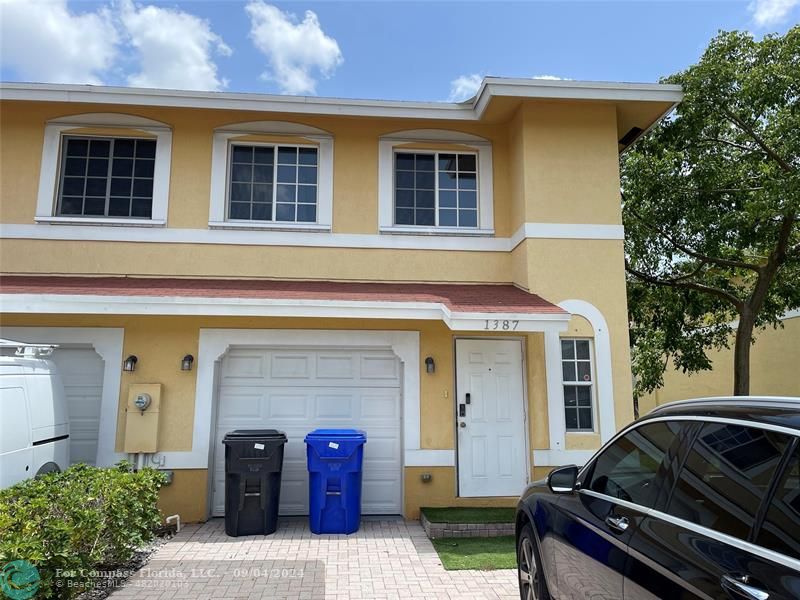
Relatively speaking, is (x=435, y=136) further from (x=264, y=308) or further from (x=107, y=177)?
(x=107, y=177)

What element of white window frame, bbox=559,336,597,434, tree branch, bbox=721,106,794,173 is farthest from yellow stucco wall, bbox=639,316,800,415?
white window frame, bbox=559,336,597,434

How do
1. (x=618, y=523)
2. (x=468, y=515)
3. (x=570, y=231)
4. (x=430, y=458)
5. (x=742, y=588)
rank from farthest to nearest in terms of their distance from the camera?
(x=570, y=231) < (x=430, y=458) < (x=468, y=515) < (x=618, y=523) < (x=742, y=588)

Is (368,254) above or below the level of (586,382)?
above

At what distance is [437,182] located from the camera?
29.0ft

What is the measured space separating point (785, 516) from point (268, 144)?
821 cm

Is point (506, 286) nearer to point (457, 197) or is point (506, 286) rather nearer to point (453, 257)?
point (453, 257)

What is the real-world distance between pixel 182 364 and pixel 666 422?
6.53 m

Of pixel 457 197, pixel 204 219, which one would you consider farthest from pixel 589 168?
pixel 204 219

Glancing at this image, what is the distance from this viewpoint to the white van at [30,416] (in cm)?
536

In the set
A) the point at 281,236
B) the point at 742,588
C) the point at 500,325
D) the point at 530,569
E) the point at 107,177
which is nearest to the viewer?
the point at 742,588

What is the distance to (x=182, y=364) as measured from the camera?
7656 millimetres

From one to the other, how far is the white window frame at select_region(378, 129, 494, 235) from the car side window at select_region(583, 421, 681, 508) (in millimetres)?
5491

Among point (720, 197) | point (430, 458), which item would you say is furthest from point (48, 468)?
point (720, 197)

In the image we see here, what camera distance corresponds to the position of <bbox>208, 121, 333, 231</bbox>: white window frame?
832cm
